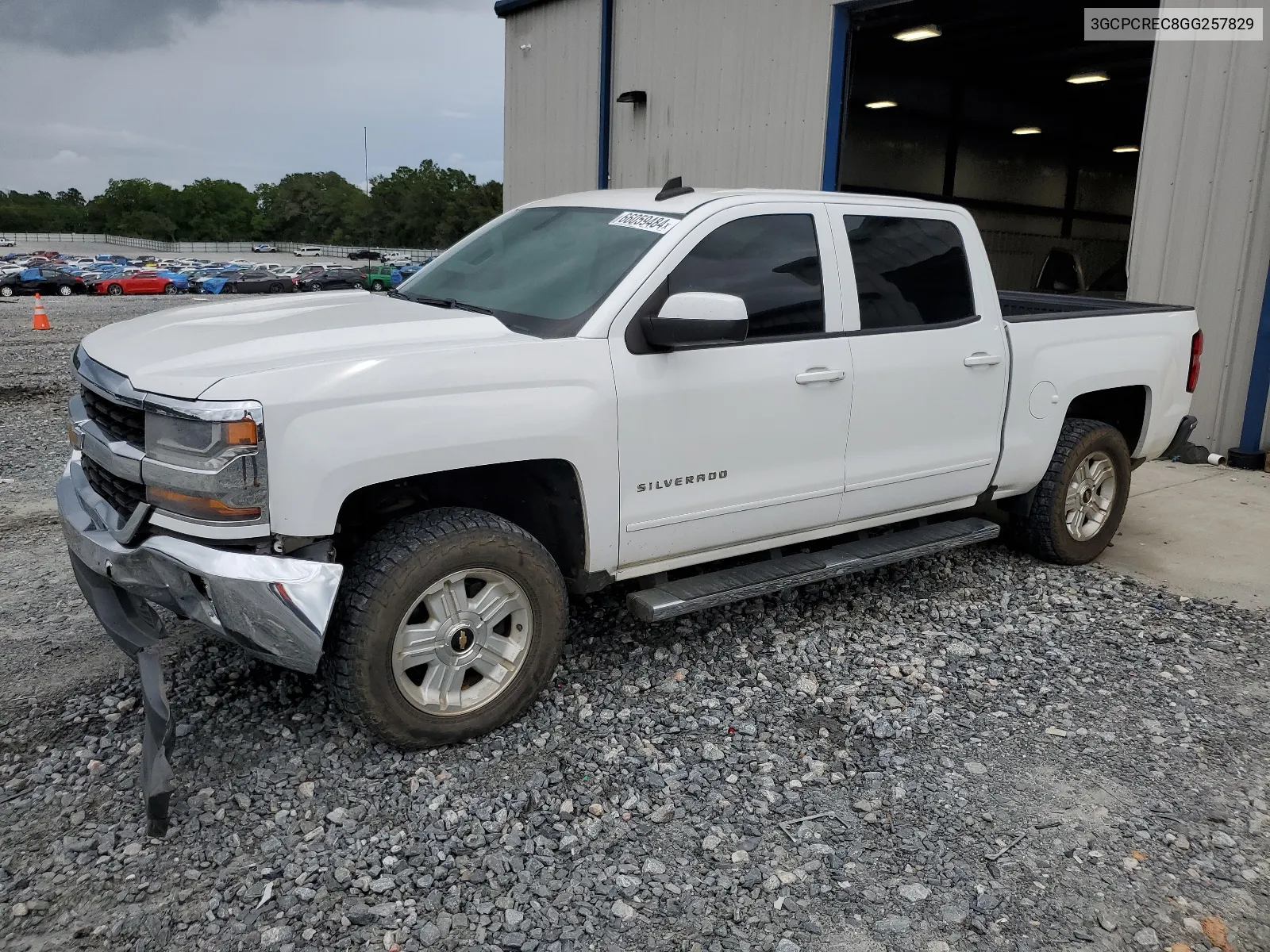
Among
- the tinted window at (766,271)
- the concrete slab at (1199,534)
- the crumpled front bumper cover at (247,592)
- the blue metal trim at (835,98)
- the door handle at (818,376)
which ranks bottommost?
the concrete slab at (1199,534)

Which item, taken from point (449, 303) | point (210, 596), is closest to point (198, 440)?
point (210, 596)

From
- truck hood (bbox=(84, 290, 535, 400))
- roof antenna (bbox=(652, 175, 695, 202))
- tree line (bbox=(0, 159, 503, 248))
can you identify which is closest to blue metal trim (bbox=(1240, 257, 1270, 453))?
roof antenna (bbox=(652, 175, 695, 202))

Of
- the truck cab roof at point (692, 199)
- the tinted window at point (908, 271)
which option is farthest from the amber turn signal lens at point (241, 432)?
the tinted window at point (908, 271)

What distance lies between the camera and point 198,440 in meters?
3.02

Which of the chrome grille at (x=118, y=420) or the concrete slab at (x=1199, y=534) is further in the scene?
the concrete slab at (x=1199, y=534)

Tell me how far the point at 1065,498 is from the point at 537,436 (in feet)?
11.2

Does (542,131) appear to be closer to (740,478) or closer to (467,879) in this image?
(740,478)

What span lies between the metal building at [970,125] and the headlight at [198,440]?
8.04 meters

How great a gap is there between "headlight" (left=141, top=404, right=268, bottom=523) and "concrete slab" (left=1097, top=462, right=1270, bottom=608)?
187 inches

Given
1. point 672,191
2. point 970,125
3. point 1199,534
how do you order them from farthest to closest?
point 970,125
point 1199,534
point 672,191

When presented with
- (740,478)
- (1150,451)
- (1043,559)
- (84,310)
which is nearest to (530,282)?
(740,478)

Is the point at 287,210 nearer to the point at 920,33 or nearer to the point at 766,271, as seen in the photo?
the point at 920,33

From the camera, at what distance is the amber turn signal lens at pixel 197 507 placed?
9.95 feet

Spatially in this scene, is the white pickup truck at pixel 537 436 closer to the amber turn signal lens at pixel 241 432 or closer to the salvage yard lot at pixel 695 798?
the amber turn signal lens at pixel 241 432
